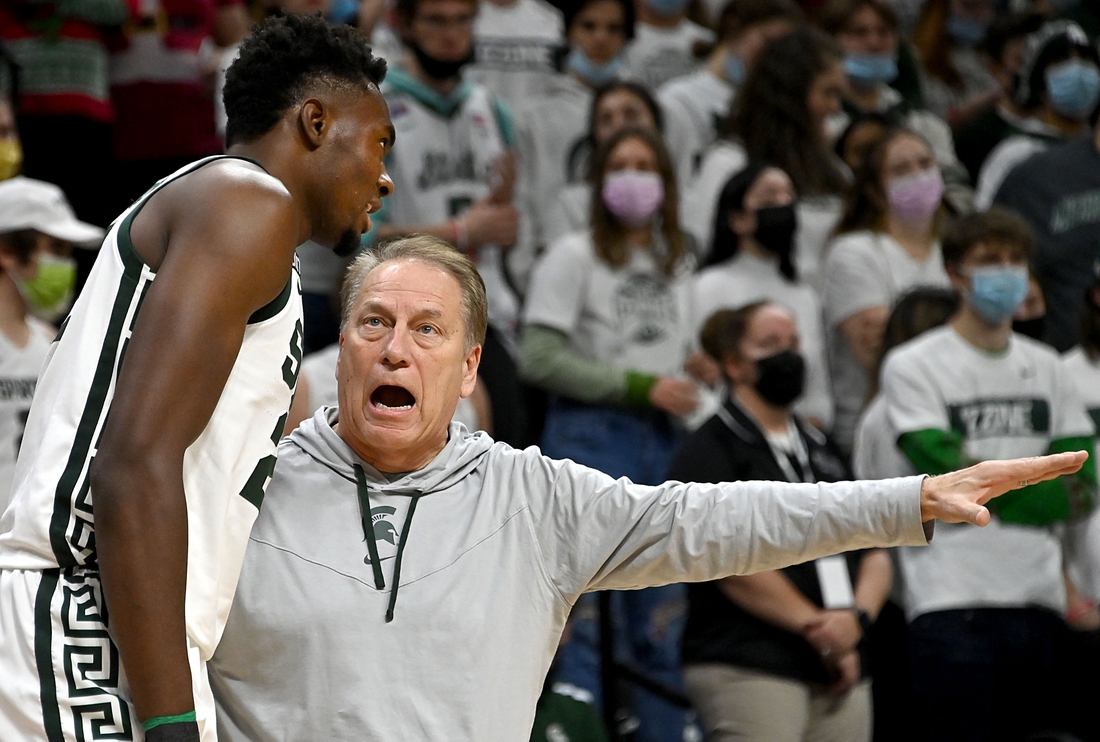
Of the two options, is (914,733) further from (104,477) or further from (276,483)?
(104,477)

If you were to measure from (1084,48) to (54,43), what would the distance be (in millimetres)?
5039

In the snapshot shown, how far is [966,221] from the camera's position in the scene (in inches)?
227

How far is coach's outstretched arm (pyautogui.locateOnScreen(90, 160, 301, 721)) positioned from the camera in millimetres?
2012

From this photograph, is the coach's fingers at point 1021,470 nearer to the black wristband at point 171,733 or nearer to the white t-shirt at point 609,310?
the black wristband at point 171,733

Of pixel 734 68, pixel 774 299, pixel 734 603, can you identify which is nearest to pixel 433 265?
pixel 734 603

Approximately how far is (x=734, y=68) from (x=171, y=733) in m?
6.14

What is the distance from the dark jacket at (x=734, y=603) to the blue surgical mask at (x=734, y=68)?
3.09 meters

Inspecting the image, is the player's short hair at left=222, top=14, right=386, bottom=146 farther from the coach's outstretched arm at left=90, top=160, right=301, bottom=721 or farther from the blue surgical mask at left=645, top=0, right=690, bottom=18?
the blue surgical mask at left=645, top=0, right=690, bottom=18

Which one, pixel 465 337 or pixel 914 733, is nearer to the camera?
pixel 465 337

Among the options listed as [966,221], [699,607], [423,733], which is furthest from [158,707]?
[966,221]

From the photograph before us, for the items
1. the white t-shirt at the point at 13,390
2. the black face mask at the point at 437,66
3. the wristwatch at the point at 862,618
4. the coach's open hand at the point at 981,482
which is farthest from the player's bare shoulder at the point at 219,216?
the black face mask at the point at 437,66

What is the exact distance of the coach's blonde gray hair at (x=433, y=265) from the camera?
8.94ft

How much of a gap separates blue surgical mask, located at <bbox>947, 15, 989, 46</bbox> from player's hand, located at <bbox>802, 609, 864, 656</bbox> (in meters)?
5.88

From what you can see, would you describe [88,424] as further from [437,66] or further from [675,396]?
[437,66]
